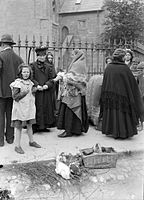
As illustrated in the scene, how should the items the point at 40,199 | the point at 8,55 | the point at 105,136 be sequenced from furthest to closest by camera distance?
the point at 105,136 < the point at 8,55 < the point at 40,199

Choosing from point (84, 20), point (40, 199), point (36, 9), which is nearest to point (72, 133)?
point (40, 199)

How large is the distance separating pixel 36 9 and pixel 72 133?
87.0ft

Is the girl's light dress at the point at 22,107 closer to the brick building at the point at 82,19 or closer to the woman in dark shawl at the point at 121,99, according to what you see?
the woman in dark shawl at the point at 121,99

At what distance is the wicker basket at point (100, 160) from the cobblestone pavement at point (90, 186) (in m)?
0.07

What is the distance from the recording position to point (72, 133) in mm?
6449

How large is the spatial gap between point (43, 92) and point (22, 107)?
1.28 metres

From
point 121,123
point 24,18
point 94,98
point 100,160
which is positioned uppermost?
point 24,18

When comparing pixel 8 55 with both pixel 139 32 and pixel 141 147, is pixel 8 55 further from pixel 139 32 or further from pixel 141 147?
pixel 139 32

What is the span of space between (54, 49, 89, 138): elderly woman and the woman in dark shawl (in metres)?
0.47

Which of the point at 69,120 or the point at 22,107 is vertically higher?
the point at 22,107

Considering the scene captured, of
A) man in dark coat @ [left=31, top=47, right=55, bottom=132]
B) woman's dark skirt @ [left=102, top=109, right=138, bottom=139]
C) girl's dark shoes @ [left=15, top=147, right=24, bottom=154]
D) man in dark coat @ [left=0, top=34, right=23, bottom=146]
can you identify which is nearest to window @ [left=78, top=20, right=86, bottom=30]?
man in dark coat @ [left=31, top=47, right=55, bottom=132]

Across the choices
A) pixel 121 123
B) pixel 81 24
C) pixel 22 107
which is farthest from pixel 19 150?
pixel 81 24

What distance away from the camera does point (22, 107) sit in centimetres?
522

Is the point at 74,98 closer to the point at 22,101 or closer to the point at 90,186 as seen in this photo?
the point at 22,101
